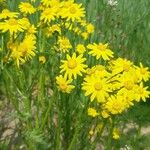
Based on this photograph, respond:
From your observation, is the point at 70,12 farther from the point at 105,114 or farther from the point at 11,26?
the point at 105,114

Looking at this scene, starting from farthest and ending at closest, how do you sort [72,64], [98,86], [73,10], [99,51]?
1. [73,10]
2. [99,51]
3. [72,64]
4. [98,86]

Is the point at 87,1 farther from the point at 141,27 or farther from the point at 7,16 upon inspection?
the point at 7,16

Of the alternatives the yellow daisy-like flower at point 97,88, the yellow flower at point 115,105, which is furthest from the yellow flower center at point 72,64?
the yellow flower at point 115,105

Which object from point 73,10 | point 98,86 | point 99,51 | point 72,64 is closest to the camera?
point 98,86

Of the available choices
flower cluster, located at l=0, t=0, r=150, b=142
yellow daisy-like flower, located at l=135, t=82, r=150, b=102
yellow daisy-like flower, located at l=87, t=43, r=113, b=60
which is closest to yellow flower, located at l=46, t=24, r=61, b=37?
flower cluster, located at l=0, t=0, r=150, b=142

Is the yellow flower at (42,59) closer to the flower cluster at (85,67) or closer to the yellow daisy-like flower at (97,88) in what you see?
the flower cluster at (85,67)

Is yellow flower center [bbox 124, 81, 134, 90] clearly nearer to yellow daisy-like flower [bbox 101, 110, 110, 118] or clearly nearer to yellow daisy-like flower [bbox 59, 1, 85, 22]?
yellow daisy-like flower [bbox 101, 110, 110, 118]

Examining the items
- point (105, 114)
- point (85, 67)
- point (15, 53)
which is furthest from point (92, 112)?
point (15, 53)
